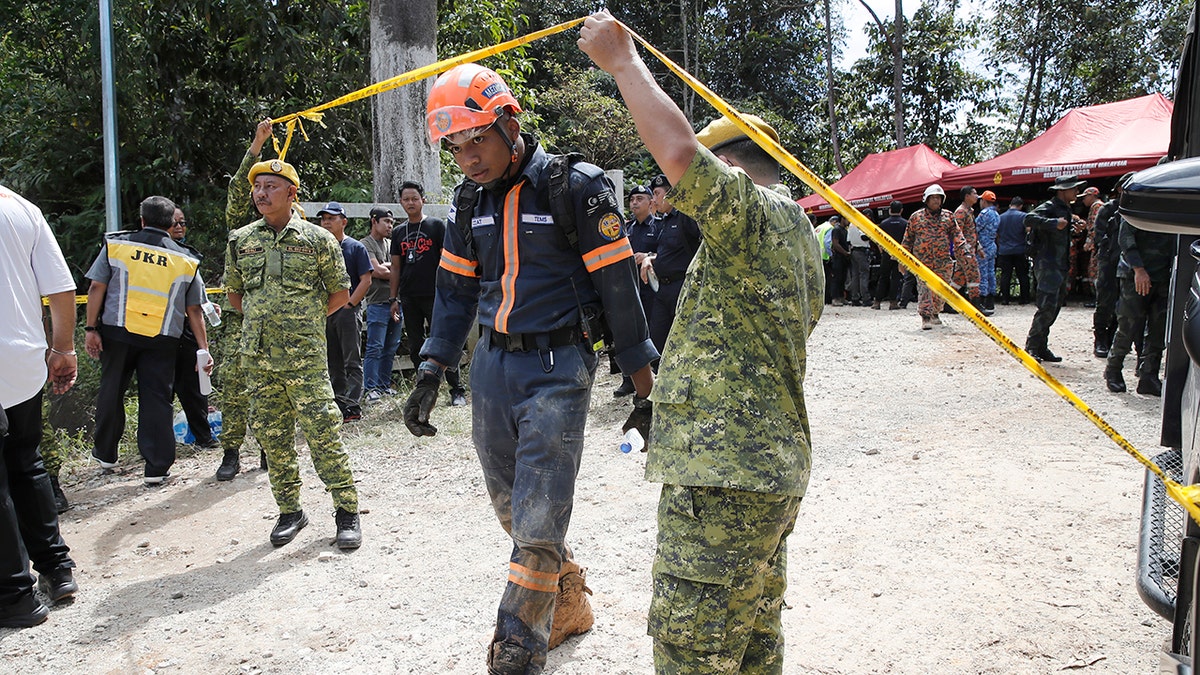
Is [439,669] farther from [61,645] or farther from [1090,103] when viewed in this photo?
[1090,103]

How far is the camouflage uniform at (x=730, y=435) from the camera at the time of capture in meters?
→ 2.30

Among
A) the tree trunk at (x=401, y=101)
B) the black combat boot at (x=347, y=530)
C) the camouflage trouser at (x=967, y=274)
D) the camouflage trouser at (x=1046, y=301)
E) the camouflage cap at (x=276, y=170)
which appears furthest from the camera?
the camouflage trouser at (x=967, y=274)

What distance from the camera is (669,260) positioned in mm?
8094

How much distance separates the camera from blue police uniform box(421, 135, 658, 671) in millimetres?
3080

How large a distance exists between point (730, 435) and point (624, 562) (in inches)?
91.4

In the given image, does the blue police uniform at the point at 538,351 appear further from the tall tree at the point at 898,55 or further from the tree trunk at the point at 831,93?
the tree trunk at the point at 831,93

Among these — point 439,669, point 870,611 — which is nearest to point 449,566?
Answer: point 439,669

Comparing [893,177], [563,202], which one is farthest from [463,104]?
[893,177]

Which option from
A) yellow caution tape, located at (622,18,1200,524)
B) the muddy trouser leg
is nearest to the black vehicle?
yellow caution tape, located at (622,18,1200,524)

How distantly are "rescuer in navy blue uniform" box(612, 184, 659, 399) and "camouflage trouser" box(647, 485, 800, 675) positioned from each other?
5967 mm

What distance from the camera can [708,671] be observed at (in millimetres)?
2318

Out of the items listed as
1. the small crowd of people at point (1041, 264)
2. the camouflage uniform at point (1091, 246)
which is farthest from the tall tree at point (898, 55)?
the camouflage uniform at point (1091, 246)

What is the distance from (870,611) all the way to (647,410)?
1438 millimetres

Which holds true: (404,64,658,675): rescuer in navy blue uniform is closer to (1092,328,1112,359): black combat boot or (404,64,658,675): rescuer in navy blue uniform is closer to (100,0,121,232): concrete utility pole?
(100,0,121,232): concrete utility pole
